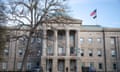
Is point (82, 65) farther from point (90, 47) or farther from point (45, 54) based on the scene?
point (45, 54)

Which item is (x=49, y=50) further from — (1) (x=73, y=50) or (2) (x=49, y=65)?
(1) (x=73, y=50)

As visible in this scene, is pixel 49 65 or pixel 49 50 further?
pixel 49 50

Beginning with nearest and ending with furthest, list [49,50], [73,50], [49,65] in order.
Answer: [49,65] → [49,50] → [73,50]

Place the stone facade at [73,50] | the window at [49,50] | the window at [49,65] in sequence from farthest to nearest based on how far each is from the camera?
the window at [49,50] < the window at [49,65] < the stone facade at [73,50]

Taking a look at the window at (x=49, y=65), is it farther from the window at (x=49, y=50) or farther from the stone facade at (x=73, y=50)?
the window at (x=49, y=50)

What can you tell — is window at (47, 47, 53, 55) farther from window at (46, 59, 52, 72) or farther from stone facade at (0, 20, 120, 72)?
window at (46, 59, 52, 72)

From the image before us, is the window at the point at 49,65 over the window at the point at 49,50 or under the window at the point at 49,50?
under

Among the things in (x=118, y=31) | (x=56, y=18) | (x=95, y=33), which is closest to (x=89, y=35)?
(x=95, y=33)

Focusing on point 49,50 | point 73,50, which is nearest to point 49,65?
point 49,50

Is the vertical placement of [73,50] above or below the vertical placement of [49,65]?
above

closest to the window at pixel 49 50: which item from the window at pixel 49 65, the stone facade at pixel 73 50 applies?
the stone facade at pixel 73 50

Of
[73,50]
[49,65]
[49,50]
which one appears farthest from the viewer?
[73,50]

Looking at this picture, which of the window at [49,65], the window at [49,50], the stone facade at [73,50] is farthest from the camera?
the window at [49,50]

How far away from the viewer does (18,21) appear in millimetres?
33906
